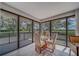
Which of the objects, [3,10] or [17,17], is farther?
[17,17]

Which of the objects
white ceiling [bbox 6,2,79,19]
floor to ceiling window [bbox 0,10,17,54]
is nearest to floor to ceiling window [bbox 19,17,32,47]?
floor to ceiling window [bbox 0,10,17,54]

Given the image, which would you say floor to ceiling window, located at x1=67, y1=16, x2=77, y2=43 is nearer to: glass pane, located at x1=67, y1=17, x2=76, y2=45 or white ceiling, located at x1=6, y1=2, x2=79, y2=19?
glass pane, located at x1=67, y1=17, x2=76, y2=45

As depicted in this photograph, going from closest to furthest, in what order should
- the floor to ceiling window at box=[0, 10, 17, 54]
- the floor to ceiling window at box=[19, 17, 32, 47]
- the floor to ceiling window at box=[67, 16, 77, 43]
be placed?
the floor to ceiling window at box=[0, 10, 17, 54], the floor to ceiling window at box=[67, 16, 77, 43], the floor to ceiling window at box=[19, 17, 32, 47]

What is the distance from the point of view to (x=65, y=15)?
5969mm

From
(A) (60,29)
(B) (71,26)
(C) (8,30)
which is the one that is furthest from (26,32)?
(B) (71,26)

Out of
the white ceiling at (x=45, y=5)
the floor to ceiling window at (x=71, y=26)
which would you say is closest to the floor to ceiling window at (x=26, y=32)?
the white ceiling at (x=45, y=5)

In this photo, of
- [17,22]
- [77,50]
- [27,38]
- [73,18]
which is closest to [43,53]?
[77,50]

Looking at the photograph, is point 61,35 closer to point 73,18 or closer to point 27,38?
point 73,18

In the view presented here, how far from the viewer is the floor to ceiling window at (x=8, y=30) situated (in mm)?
4625

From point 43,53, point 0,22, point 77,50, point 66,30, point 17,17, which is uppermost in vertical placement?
point 17,17

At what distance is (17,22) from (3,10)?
4.34 ft

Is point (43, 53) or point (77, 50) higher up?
point (77, 50)

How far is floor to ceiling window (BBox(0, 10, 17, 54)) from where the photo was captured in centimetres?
462

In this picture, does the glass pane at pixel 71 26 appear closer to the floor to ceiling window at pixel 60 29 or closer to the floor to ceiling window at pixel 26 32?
the floor to ceiling window at pixel 60 29
